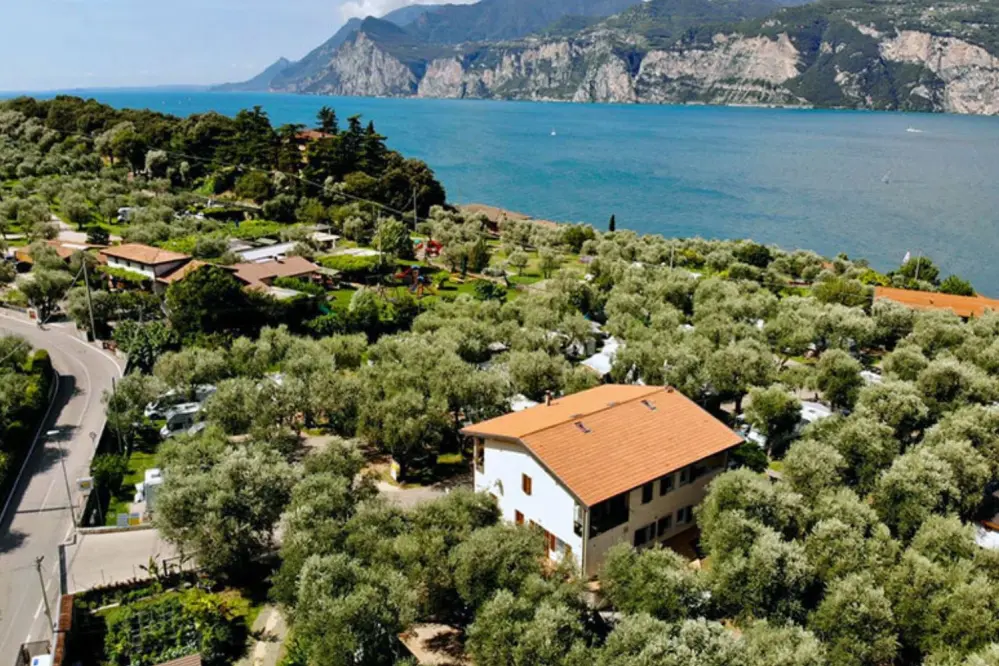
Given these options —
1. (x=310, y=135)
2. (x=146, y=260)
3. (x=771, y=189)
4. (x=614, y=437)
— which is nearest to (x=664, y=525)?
(x=614, y=437)

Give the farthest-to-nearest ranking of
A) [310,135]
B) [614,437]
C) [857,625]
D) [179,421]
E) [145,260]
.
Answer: [310,135] → [145,260] → [179,421] → [614,437] → [857,625]

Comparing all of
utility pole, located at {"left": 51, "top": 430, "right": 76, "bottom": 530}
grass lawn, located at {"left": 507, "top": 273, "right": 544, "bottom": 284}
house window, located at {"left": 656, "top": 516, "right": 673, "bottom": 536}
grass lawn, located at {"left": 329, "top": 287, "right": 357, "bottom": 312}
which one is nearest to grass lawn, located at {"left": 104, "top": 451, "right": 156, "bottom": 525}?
utility pole, located at {"left": 51, "top": 430, "right": 76, "bottom": 530}

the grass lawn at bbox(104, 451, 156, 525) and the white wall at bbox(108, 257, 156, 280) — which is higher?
the white wall at bbox(108, 257, 156, 280)

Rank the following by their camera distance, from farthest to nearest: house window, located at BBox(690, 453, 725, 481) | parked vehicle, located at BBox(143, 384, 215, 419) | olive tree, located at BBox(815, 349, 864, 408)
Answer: parked vehicle, located at BBox(143, 384, 215, 419), olive tree, located at BBox(815, 349, 864, 408), house window, located at BBox(690, 453, 725, 481)

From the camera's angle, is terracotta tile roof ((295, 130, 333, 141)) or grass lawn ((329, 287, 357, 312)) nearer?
grass lawn ((329, 287, 357, 312))

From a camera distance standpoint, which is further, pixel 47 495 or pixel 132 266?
pixel 132 266

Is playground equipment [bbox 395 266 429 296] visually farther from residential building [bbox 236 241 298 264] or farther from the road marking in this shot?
the road marking

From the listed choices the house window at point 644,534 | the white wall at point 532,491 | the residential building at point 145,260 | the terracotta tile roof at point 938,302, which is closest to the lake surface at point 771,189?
the terracotta tile roof at point 938,302

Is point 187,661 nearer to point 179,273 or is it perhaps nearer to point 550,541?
point 550,541
